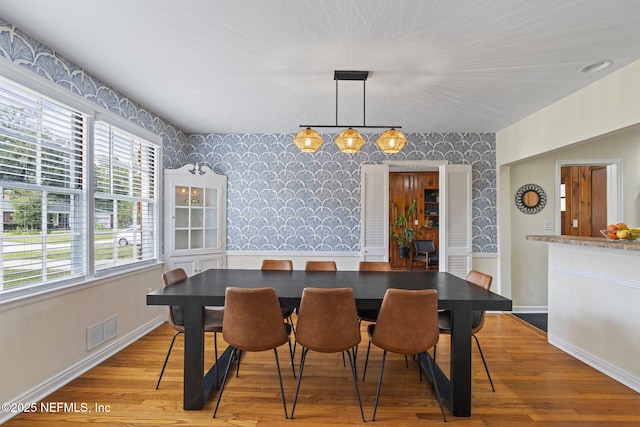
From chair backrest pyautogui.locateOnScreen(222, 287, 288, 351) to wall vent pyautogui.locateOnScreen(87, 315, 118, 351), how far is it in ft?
4.96

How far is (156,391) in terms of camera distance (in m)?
2.25

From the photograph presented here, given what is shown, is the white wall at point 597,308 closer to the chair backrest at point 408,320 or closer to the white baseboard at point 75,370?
the chair backrest at point 408,320

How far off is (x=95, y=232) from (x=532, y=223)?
17.3 ft

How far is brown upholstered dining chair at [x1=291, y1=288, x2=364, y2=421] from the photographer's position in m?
1.86

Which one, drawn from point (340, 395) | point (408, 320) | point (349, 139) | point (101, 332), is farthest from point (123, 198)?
point (408, 320)

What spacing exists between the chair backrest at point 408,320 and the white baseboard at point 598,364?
5.91 feet

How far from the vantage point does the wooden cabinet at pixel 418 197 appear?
7594 mm

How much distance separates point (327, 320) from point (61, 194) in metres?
2.34

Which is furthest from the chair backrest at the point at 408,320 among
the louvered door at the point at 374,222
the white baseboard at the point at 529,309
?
the white baseboard at the point at 529,309

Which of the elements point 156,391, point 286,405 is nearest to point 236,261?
point 156,391

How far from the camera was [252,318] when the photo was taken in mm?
1915

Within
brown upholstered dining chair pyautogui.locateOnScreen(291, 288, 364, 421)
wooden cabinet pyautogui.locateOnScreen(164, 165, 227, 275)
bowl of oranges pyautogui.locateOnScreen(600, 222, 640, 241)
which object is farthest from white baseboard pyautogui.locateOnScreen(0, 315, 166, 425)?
bowl of oranges pyautogui.locateOnScreen(600, 222, 640, 241)

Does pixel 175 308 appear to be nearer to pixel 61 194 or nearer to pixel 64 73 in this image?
pixel 61 194

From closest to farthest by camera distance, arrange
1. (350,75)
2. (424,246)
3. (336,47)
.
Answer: (336,47) < (350,75) < (424,246)
